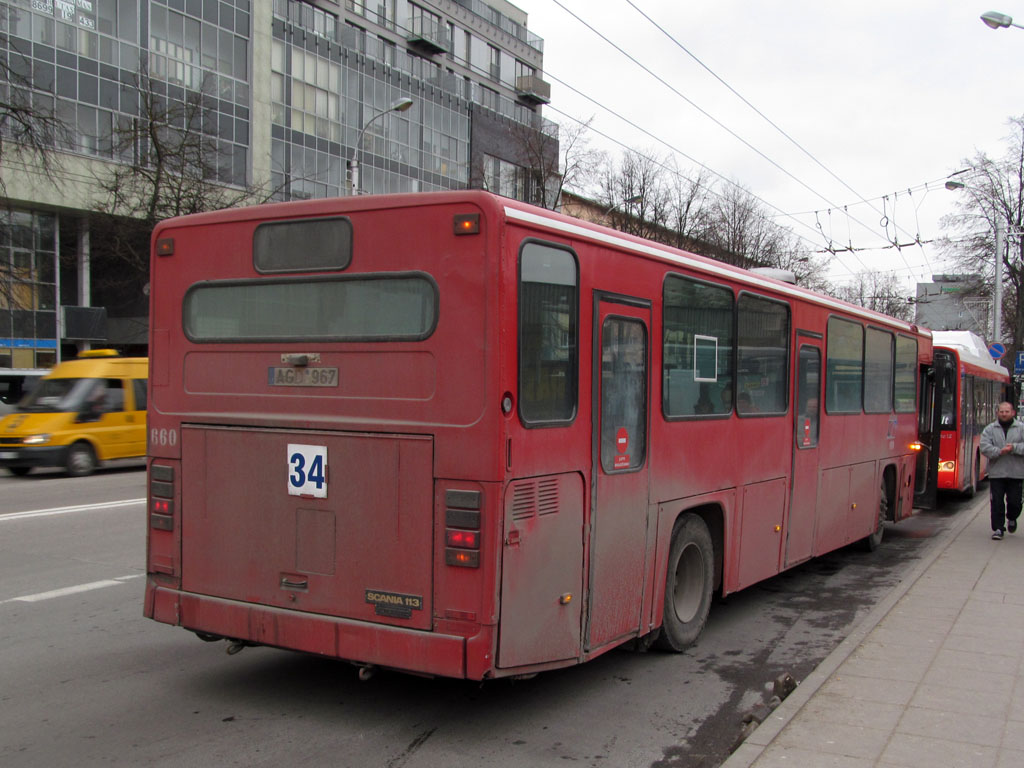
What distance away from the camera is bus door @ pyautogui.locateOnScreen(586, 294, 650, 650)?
17.9ft

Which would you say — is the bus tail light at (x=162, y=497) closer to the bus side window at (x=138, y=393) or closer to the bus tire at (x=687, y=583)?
the bus tire at (x=687, y=583)

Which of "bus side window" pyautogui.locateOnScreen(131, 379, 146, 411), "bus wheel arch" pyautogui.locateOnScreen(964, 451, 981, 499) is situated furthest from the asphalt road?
"bus side window" pyautogui.locateOnScreen(131, 379, 146, 411)

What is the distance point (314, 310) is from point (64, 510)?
901 cm

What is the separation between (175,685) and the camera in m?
5.74

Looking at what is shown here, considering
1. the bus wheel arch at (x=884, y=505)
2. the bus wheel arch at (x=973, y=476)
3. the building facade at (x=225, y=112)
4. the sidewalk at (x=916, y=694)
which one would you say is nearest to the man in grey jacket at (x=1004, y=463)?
the bus wheel arch at (x=884, y=505)

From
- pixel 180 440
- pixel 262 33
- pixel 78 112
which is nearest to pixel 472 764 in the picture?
pixel 180 440

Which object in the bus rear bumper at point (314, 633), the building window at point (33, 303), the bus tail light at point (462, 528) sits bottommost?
the bus rear bumper at point (314, 633)

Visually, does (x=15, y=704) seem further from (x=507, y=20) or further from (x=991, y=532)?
(x=507, y=20)

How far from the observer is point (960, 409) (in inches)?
629

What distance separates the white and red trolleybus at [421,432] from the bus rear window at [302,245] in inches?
0.4

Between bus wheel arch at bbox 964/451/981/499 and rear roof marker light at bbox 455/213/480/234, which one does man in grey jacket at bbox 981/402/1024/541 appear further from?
rear roof marker light at bbox 455/213/480/234

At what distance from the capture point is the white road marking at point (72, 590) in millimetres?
7758

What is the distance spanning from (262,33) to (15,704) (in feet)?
143

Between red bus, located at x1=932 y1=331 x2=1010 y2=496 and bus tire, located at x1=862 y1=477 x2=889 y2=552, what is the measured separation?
4744 mm
